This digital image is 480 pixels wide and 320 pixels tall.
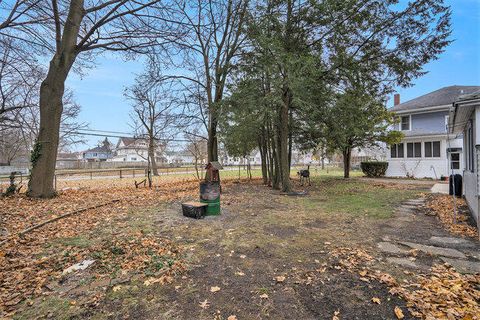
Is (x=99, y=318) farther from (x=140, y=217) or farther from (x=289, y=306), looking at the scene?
(x=140, y=217)

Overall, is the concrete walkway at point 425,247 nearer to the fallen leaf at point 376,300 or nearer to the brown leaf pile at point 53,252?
the fallen leaf at point 376,300

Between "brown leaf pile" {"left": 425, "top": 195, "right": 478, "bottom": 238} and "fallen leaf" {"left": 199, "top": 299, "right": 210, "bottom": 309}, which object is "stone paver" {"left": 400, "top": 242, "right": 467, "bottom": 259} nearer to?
"brown leaf pile" {"left": 425, "top": 195, "right": 478, "bottom": 238}

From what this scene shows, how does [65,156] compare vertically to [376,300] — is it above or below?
above

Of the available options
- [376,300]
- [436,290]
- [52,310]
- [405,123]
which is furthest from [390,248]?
[405,123]

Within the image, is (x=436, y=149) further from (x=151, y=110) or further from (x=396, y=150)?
(x=151, y=110)

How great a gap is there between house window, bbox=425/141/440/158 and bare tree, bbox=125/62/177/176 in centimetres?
1795

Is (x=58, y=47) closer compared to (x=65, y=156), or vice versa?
(x=58, y=47)

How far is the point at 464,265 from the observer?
12.0 feet

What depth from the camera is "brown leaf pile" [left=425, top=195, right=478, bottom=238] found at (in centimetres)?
532

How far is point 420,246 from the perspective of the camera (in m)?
4.48

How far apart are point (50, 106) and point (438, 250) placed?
11.6m

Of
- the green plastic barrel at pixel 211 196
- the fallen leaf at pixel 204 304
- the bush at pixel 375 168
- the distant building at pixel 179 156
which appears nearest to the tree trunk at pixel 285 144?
the green plastic barrel at pixel 211 196

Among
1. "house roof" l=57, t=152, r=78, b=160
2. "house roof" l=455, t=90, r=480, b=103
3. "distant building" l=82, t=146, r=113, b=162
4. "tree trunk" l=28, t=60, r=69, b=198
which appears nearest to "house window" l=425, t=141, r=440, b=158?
"house roof" l=455, t=90, r=480, b=103

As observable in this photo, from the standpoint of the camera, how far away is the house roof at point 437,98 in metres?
18.7
